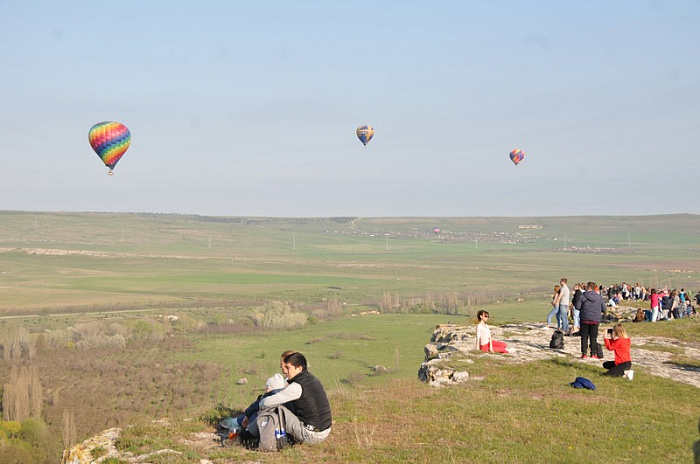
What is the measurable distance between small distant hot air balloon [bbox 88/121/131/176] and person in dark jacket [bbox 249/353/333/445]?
7116cm

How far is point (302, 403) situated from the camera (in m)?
14.0

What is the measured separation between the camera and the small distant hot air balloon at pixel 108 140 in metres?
79.2

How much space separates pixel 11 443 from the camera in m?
68.7

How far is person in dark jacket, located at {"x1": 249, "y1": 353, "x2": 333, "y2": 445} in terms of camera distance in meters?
13.8

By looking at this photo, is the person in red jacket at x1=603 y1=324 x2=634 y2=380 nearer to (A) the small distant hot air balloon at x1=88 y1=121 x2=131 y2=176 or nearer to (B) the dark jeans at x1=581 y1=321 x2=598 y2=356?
(B) the dark jeans at x1=581 y1=321 x2=598 y2=356

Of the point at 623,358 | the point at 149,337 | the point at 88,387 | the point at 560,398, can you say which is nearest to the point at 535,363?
the point at 623,358

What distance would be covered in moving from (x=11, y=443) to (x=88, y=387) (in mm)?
32595

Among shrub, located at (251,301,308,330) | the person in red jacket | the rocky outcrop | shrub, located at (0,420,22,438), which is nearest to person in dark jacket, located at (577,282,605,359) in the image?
the rocky outcrop

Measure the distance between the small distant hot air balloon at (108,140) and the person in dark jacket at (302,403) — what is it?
71165 millimetres

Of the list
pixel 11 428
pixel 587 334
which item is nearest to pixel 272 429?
pixel 587 334

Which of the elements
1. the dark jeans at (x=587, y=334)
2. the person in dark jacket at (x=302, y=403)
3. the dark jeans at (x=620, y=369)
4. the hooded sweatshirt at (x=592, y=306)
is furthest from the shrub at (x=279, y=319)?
the person in dark jacket at (x=302, y=403)

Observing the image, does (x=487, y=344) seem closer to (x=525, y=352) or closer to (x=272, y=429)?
(x=525, y=352)

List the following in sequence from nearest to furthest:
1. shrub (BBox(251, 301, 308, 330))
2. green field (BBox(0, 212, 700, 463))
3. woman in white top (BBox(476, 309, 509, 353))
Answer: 1. green field (BBox(0, 212, 700, 463))
2. woman in white top (BBox(476, 309, 509, 353))
3. shrub (BBox(251, 301, 308, 330))

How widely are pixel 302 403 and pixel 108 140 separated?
7281 cm
